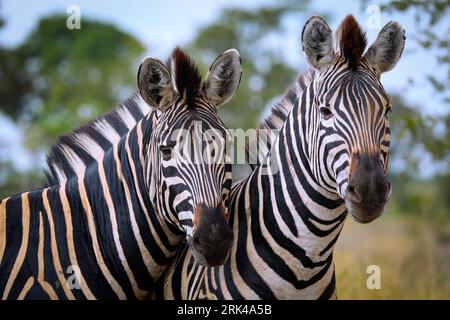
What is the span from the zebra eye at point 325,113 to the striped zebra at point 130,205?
2.67ft

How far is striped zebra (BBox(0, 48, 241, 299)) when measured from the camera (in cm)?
523

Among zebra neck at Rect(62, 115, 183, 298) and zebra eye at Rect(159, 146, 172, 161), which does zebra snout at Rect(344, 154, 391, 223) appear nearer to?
zebra eye at Rect(159, 146, 172, 161)

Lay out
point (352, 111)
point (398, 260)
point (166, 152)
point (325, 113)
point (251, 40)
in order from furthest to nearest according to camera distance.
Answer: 1. point (251, 40)
2. point (398, 260)
3. point (166, 152)
4. point (325, 113)
5. point (352, 111)

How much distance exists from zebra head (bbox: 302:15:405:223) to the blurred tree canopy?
33.4 m

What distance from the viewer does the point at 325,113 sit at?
5090mm

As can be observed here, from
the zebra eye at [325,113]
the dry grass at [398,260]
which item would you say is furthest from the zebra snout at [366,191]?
the dry grass at [398,260]

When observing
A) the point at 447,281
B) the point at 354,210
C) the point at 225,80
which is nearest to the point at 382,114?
the point at 354,210

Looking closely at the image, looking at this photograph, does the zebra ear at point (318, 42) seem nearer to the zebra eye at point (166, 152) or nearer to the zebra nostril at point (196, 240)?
the zebra eye at point (166, 152)

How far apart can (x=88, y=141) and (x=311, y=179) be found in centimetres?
215

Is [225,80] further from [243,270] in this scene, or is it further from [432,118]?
[432,118]

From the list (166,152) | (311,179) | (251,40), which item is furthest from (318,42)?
(251,40)

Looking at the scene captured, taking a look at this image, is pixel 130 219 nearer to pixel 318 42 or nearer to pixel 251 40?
pixel 318 42

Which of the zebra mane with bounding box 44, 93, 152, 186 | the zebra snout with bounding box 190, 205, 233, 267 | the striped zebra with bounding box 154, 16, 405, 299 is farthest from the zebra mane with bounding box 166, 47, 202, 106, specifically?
the zebra snout with bounding box 190, 205, 233, 267
